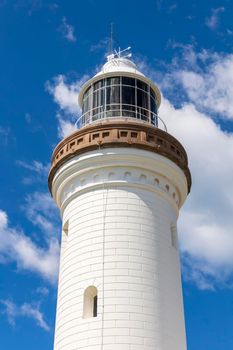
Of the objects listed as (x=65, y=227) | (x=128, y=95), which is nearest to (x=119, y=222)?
(x=65, y=227)

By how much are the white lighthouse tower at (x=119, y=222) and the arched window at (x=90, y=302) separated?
3cm

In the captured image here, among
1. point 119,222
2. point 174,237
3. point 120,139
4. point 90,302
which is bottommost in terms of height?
point 90,302

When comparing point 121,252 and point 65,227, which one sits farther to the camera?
point 65,227

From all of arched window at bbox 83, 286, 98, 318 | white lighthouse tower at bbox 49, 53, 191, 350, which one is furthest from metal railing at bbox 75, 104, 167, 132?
arched window at bbox 83, 286, 98, 318

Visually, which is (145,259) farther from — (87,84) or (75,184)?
(87,84)

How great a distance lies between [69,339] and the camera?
45.4 feet

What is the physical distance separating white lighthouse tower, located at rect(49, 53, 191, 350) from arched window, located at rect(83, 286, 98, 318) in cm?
3

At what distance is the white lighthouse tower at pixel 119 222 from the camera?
13.7 m

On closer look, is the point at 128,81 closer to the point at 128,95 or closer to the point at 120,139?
the point at 128,95

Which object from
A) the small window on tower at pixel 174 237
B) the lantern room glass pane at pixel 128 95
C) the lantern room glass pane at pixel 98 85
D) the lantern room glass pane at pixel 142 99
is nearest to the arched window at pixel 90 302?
the small window on tower at pixel 174 237

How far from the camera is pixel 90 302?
14.2m

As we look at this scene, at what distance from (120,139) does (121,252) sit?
3310mm

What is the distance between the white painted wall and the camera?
13.5 m

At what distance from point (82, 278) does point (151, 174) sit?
3.65 meters
